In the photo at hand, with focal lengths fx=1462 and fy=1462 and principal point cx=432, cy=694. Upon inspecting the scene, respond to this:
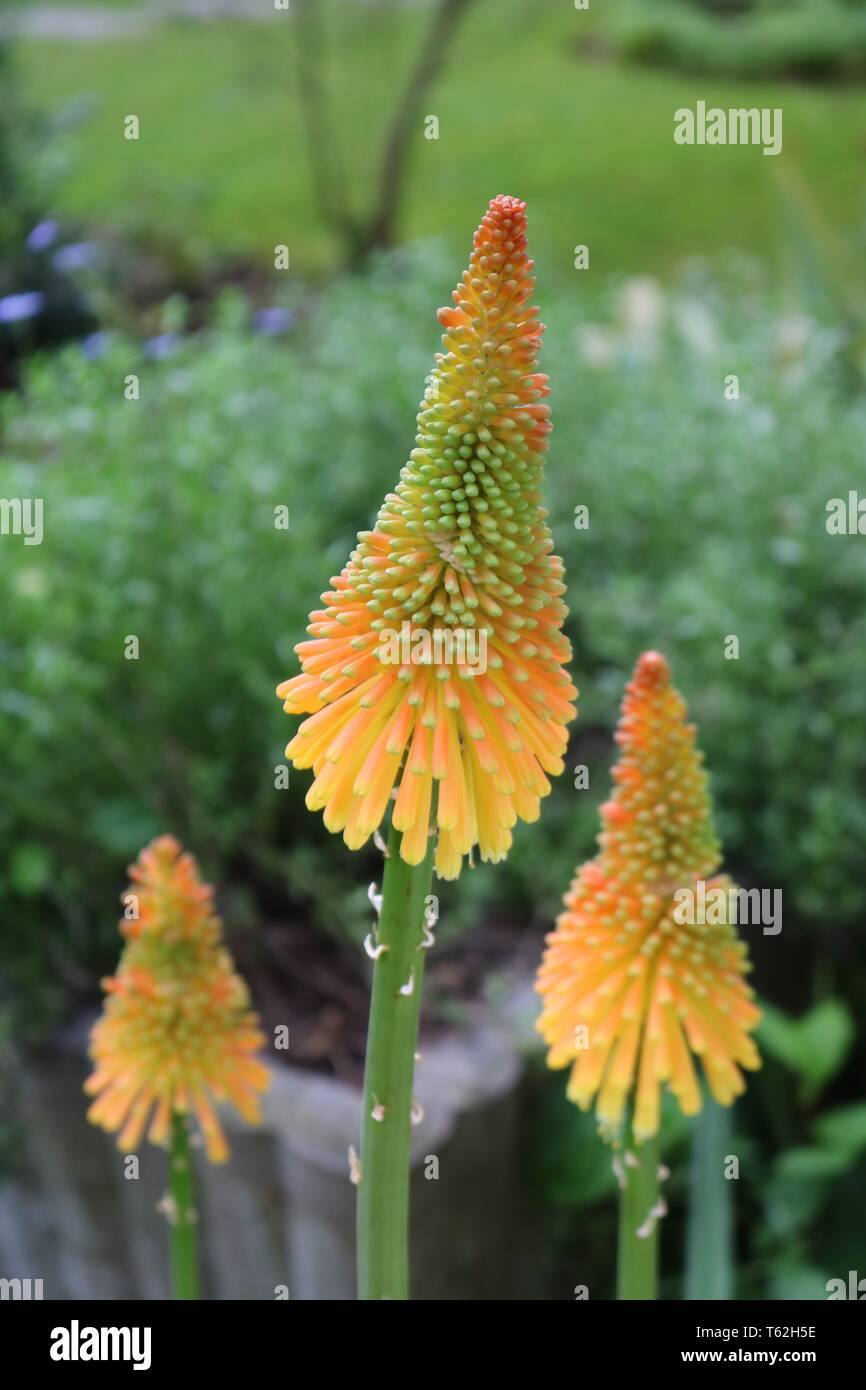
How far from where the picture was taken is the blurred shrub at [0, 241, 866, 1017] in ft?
7.20

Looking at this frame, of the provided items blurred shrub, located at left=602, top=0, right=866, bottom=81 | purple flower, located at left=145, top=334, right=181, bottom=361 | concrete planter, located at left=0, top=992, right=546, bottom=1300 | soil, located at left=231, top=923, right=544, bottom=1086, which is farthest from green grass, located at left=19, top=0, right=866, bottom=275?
concrete planter, located at left=0, top=992, right=546, bottom=1300

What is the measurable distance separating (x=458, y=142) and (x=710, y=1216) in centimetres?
648

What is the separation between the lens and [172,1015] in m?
1.13

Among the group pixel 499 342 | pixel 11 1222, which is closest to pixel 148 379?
pixel 11 1222

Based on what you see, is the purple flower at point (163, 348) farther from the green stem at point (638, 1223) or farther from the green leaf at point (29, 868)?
the green stem at point (638, 1223)

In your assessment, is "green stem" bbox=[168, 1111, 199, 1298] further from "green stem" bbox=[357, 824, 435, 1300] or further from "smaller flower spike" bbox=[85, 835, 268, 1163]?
"green stem" bbox=[357, 824, 435, 1300]

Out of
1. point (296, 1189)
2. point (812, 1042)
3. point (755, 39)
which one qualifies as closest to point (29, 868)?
point (296, 1189)

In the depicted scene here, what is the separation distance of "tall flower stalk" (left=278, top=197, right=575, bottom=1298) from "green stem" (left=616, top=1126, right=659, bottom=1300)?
206 millimetres

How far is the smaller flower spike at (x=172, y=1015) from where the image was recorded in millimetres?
1095

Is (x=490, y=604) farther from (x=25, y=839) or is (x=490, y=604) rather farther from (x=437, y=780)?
(x=25, y=839)

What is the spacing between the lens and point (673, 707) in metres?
0.90

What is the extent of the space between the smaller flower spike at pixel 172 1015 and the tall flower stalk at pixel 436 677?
0.37 meters

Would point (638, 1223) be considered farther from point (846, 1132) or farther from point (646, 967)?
point (846, 1132)
